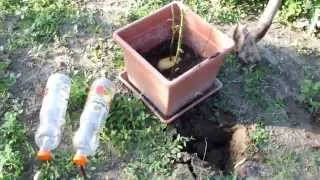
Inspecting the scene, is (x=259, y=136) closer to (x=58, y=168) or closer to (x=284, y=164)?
(x=284, y=164)

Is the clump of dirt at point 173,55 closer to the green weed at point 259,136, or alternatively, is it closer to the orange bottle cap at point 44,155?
the green weed at point 259,136

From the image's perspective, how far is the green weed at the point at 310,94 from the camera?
295 centimetres

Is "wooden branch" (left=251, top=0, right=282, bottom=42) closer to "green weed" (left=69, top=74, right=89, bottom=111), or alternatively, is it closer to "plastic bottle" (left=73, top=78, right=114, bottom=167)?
"plastic bottle" (left=73, top=78, right=114, bottom=167)

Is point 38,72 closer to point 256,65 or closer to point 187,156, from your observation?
point 187,156

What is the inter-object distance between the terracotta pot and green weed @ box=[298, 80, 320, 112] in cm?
57

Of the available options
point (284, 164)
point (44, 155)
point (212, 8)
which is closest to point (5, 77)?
point (44, 155)

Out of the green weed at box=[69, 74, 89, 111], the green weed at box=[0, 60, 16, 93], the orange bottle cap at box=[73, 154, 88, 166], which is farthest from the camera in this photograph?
the green weed at box=[0, 60, 16, 93]

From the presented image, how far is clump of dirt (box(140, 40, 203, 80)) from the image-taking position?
9.20 ft

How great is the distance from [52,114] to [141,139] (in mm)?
506

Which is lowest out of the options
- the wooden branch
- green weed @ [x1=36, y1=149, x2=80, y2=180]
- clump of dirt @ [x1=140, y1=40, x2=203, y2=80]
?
green weed @ [x1=36, y1=149, x2=80, y2=180]

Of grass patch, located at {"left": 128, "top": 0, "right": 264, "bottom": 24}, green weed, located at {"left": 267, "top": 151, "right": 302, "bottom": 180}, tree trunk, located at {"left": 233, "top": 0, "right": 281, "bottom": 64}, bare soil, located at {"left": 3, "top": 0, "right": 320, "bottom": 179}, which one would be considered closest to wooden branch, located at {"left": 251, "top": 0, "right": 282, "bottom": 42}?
tree trunk, located at {"left": 233, "top": 0, "right": 281, "bottom": 64}

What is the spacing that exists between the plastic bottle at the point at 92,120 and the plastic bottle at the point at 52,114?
0.11m

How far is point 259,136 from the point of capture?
2.79 meters

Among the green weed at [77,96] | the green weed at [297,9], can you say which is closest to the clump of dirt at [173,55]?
the green weed at [77,96]
